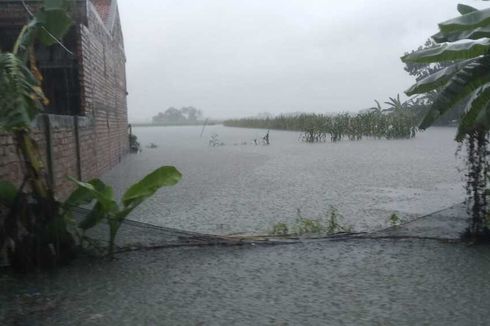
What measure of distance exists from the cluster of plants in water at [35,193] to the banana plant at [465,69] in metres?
2.47

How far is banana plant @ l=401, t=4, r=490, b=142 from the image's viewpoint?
4.27 meters

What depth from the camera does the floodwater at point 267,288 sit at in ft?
9.86

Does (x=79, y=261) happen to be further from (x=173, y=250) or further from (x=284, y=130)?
(x=284, y=130)

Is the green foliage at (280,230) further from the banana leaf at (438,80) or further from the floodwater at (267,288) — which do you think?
the banana leaf at (438,80)

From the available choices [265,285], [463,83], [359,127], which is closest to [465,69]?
[463,83]

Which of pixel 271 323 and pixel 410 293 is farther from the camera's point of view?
pixel 410 293

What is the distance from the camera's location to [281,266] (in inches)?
156

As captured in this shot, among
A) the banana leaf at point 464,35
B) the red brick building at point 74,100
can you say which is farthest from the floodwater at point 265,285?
the banana leaf at point 464,35

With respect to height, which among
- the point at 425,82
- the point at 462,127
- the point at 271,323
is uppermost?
the point at 425,82

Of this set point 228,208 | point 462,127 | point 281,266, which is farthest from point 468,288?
point 228,208

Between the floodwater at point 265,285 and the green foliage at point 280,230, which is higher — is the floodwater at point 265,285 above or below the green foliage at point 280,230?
below

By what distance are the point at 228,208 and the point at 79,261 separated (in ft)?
9.70

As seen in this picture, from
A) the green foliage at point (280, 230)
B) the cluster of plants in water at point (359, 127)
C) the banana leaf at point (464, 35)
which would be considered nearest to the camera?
the banana leaf at point (464, 35)

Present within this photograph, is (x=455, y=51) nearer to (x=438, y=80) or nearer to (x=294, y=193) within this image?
(x=438, y=80)
